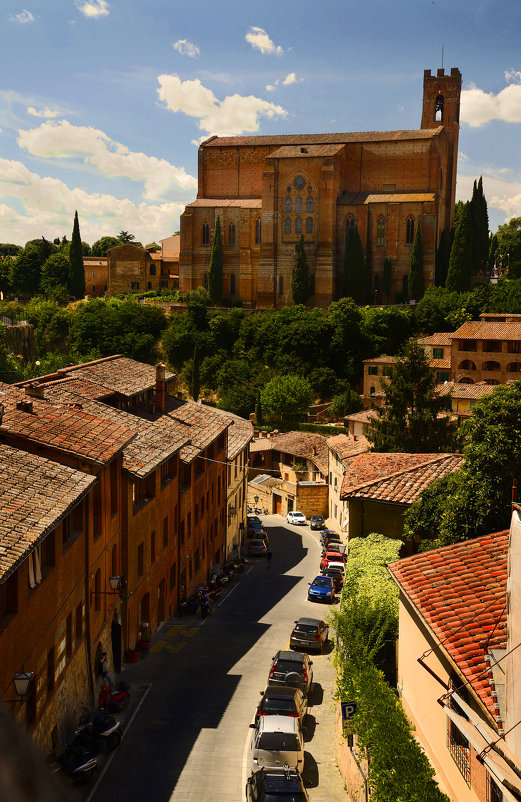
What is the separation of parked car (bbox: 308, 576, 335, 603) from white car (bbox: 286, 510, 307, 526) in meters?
25.0

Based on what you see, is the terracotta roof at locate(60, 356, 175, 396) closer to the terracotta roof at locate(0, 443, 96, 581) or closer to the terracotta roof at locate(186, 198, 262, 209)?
the terracotta roof at locate(0, 443, 96, 581)

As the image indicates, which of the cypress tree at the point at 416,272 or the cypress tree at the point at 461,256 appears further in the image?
the cypress tree at the point at 416,272

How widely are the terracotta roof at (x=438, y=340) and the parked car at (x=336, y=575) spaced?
4117 centimetres

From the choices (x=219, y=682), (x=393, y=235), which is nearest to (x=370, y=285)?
(x=393, y=235)

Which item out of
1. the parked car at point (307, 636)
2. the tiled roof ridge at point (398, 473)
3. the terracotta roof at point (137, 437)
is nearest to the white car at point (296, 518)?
the parked car at point (307, 636)

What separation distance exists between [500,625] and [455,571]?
2884 millimetres

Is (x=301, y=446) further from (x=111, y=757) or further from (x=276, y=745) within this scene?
(x=111, y=757)

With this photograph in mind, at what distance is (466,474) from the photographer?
1933 centimetres

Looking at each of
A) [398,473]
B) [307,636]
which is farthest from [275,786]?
[307,636]

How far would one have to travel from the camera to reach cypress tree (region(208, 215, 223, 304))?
10219 cm

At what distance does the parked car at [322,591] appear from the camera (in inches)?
1432

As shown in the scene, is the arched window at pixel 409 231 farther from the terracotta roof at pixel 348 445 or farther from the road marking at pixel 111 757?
the road marking at pixel 111 757

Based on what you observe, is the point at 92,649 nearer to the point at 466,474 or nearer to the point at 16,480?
the point at 16,480

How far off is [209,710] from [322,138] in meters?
94.8
